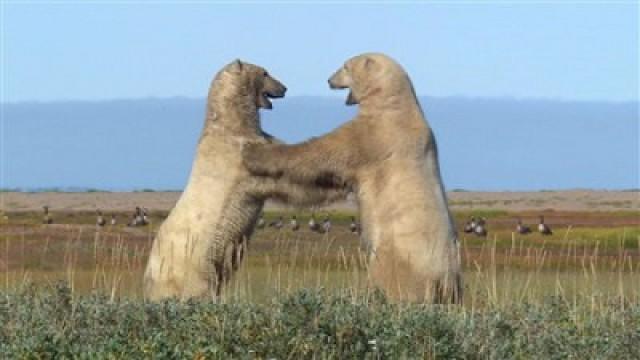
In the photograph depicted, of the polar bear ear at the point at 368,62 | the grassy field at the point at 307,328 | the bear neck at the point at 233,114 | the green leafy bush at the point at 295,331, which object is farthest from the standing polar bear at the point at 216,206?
the green leafy bush at the point at 295,331

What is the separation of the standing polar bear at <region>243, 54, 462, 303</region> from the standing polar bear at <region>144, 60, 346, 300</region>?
172 mm

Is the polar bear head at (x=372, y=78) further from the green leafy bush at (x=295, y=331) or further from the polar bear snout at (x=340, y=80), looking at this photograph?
the green leafy bush at (x=295, y=331)

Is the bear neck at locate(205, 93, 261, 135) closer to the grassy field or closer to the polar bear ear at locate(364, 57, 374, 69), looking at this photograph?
the polar bear ear at locate(364, 57, 374, 69)

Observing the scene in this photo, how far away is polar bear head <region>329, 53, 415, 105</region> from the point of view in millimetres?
10695

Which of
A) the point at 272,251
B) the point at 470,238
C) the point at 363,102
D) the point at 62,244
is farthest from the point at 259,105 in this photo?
the point at 470,238

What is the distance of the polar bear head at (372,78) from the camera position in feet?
35.1

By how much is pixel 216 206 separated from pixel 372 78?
4.42 feet

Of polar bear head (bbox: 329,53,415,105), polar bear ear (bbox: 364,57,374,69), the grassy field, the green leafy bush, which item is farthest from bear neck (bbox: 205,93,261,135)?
the green leafy bush

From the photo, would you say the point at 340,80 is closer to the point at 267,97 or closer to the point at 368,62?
the point at 368,62

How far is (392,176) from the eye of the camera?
10477mm

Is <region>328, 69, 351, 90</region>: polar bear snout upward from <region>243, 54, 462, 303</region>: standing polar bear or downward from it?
upward

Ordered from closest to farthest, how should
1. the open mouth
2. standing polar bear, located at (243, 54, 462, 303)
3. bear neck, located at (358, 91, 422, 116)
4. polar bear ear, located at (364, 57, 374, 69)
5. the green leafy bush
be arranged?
the green leafy bush → standing polar bear, located at (243, 54, 462, 303) → bear neck, located at (358, 91, 422, 116) → polar bear ear, located at (364, 57, 374, 69) → the open mouth

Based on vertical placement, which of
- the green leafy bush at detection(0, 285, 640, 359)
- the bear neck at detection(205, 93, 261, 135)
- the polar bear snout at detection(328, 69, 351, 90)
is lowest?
the green leafy bush at detection(0, 285, 640, 359)

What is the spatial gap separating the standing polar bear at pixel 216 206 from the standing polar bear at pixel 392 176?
0.17 meters
